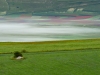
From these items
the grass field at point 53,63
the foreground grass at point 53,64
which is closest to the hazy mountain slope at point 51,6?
the grass field at point 53,63

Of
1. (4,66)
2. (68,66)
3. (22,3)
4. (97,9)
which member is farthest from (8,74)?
(22,3)

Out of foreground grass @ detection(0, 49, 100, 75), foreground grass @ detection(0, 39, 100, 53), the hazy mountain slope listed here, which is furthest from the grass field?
the hazy mountain slope

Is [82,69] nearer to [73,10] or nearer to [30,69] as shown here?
[30,69]

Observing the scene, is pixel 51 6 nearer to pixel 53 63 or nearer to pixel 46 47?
pixel 46 47

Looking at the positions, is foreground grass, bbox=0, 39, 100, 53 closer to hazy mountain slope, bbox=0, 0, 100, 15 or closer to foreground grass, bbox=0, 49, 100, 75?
foreground grass, bbox=0, 49, 100, 75

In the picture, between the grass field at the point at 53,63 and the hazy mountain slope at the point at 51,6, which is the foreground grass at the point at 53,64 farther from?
the hazy mountain slope at the point at 51,6

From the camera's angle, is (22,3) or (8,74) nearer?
(8,74)

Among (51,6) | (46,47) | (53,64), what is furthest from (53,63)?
(51,6)

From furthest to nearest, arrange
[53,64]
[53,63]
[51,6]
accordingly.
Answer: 1. [51,6]
2. [53,63]
3. [53,64]

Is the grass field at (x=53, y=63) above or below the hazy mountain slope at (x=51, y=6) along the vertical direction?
below
